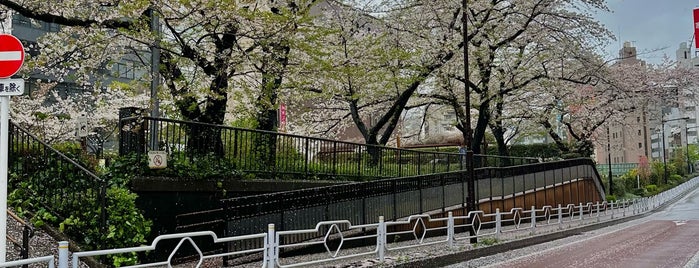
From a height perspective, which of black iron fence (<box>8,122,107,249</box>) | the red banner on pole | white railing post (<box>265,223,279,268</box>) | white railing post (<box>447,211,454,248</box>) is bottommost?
white railing post (<box>447,211,454,248</box>)

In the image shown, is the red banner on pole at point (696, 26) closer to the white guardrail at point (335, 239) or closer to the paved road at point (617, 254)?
the paved road at point (617, 254)

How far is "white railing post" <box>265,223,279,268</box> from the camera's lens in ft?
29.2

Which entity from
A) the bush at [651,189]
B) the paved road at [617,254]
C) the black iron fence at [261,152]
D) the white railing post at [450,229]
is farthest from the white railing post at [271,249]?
the bush at [651,189]

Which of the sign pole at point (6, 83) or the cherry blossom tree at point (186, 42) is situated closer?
the sign pole at point (6, 83)

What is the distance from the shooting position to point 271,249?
29.3 ft

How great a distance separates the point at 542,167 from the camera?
30516 millimetres

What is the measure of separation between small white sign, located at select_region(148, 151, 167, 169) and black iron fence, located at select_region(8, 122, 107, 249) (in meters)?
1.56

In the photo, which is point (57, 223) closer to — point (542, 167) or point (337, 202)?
point (337, 202)

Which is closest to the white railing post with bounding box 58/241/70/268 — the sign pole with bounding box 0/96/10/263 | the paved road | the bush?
the sign pole with bounding box 0/96/10/263

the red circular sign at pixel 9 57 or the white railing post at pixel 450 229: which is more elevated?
the red circular sign at pixel 9 57

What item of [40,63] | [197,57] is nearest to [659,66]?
[197,57]

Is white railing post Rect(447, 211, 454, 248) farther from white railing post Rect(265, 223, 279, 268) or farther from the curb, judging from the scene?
white railing post Rect(265, 223, 279, 268)

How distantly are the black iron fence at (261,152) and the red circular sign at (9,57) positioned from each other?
201 inches

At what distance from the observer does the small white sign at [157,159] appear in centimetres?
1125
